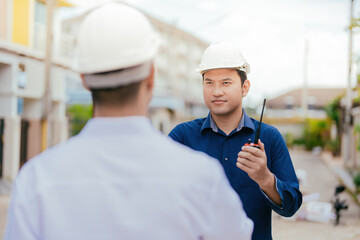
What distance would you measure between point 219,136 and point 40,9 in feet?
43.8

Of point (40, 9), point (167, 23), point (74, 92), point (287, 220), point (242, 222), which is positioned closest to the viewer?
point (242, 222)

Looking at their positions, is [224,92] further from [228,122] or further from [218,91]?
[228,122]

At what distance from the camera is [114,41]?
1.14m

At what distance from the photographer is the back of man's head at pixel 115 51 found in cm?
114

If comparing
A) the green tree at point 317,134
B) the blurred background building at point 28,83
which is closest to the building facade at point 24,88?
the blurred background building at point 28,83

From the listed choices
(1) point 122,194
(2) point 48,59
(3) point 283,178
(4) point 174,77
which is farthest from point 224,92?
(4) point 174,77

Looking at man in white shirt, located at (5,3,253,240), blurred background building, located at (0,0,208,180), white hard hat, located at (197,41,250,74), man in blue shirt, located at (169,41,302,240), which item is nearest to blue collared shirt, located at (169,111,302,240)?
man in blue shirt, located at (169,41,302,240)

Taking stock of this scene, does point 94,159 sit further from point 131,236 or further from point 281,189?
point 281,189

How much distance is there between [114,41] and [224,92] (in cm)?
119

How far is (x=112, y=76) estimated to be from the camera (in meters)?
1.16

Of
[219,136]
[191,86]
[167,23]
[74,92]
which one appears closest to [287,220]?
[219,136]

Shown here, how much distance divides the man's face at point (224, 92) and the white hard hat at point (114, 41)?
1112 mm

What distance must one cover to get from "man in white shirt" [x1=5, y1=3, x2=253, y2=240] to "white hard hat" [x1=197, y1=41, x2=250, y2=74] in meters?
1.09

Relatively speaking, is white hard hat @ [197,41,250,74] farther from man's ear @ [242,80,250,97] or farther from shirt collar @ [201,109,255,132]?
shirt collar @ [201,109,255,132]
